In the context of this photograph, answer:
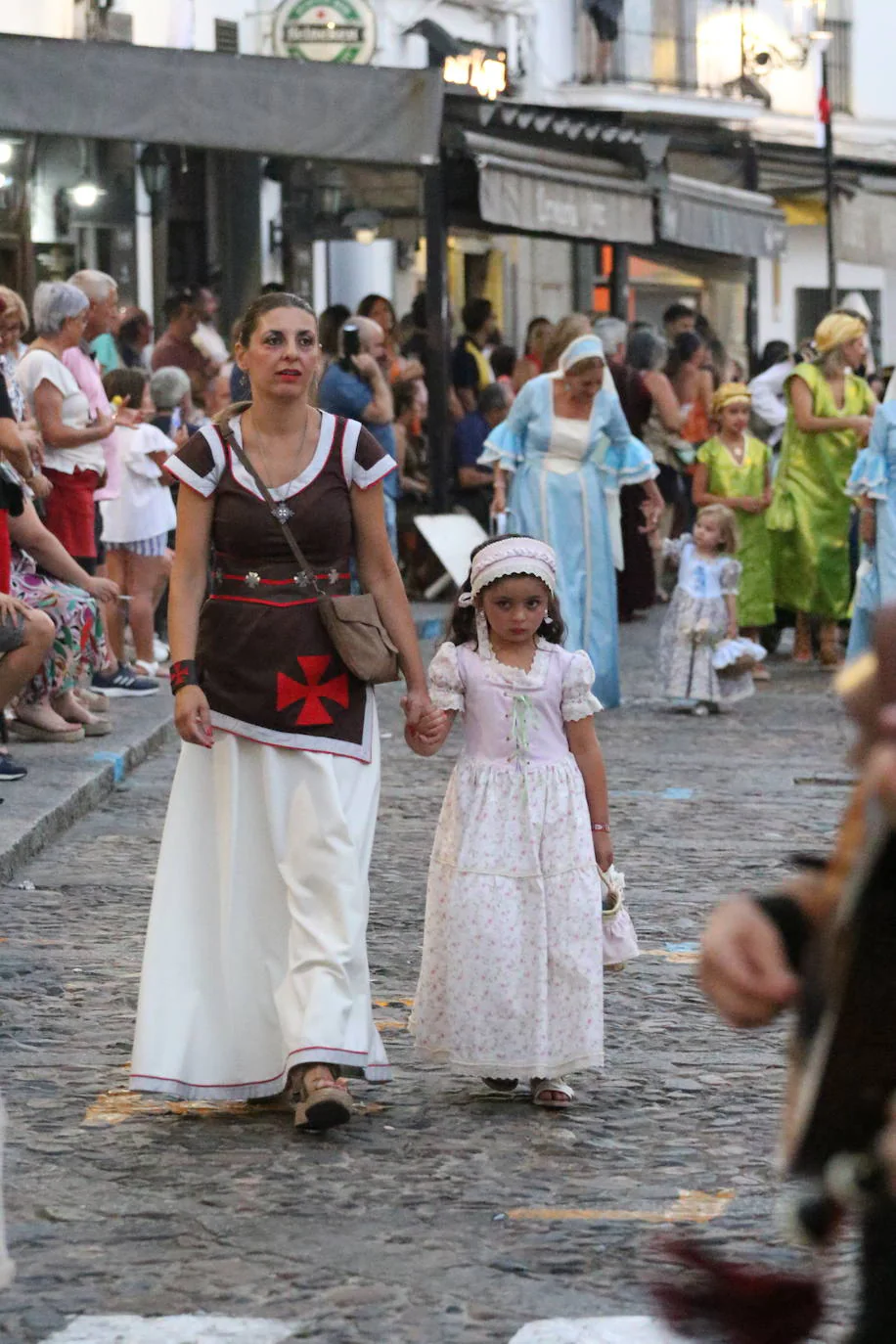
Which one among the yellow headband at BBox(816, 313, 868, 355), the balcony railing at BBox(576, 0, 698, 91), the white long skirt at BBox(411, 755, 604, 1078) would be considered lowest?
the white long skirt at BBox(411, 755, 604, 1078)

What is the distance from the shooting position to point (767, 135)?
1586 inches

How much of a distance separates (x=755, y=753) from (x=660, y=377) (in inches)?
312

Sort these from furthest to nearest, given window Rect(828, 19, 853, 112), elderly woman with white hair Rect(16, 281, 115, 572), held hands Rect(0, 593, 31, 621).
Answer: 1. window Rect(828, 19, 853, 112)
2. elderly woman with white hair Rect(16, 281, 115, 572)
3. held hands Rect(0, 593, 31, 621)

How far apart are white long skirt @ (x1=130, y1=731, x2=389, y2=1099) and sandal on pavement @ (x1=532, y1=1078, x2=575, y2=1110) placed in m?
0.34

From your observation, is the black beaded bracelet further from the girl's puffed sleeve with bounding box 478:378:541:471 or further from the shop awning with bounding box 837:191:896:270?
the shop awning with bounding box 837:191:896:270

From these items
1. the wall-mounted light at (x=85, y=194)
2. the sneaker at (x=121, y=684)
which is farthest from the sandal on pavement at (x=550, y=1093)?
the wall-mounted light at (x=85, y=194)

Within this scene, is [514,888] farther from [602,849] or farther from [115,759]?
[115,759]

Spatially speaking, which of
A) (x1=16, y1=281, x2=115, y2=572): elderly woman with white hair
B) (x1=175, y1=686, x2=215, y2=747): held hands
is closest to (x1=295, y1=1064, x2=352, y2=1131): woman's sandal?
(x1=175, y1=686, x2=215, y2=747): held hands

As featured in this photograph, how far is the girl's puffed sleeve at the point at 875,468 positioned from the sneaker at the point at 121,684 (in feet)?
12.2

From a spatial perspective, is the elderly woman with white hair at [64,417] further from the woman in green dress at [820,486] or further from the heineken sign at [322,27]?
the heineken sign at [322,27]

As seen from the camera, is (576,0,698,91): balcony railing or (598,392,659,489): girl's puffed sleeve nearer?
(598,392,659,489): girl's puffed sleeve

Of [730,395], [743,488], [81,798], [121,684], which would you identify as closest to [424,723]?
[81,798]

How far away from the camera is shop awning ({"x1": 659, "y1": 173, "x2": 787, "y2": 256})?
844 inches

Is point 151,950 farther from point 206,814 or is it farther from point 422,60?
point 422,60
